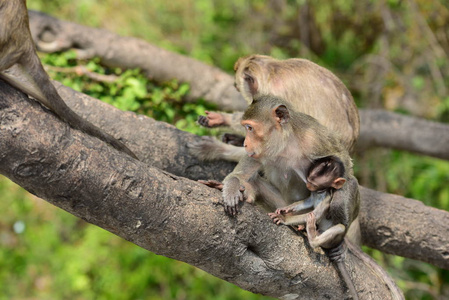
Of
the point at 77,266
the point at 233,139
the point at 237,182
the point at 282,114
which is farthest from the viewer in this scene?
the point at 77,266

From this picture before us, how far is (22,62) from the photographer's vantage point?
2.44 meters

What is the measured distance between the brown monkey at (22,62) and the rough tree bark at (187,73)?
350 cm

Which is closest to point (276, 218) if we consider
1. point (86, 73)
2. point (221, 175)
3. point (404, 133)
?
point (221, 175)

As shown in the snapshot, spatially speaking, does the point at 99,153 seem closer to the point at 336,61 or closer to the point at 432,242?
the point at 432,242

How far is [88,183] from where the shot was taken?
226cm

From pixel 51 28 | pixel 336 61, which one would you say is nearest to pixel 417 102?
pixel 336 61

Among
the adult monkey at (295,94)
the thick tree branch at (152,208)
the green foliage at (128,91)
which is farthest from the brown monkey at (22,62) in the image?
the green foliage at (128,91)

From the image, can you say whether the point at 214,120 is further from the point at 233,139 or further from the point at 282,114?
the point at 282,114

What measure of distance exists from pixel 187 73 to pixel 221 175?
2.58 metres

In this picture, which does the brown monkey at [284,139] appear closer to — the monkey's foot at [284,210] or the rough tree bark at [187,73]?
the monkey's foot at [284,210]

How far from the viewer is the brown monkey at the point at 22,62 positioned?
2.33m

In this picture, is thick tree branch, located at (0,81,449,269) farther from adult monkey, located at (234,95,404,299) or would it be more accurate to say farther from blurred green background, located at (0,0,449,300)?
blurred green background, located at (0,0,449,300)

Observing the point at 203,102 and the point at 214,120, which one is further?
the point at 203,102

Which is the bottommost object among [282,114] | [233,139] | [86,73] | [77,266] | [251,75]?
[77,266]
